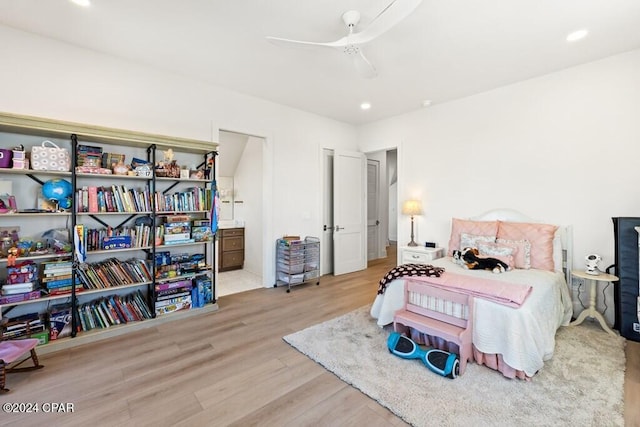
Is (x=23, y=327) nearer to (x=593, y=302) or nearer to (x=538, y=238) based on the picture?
(x=538, y=238)

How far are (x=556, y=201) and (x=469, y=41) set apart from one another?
2.22m

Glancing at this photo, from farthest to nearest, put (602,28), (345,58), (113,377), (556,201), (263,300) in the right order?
(263,300) < (556,201) < (345,58) < (602,28) < (113,377)

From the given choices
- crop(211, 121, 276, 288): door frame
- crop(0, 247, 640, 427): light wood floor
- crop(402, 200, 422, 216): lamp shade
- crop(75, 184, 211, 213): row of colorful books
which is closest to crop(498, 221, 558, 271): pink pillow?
crop(0, 247, 640, 427): light wood floor

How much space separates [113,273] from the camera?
2877 millimetres

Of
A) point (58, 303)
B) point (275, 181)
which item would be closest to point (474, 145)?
point (275, 181)

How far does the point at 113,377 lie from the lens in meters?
2.14

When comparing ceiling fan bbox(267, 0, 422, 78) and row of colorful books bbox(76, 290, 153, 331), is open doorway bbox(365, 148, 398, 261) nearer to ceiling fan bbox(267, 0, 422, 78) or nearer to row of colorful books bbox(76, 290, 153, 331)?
ceiling fan bbox(267, 0, 422, 78)

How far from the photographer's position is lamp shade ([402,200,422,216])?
178 inches

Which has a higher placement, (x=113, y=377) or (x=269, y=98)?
(x=269, y=98)

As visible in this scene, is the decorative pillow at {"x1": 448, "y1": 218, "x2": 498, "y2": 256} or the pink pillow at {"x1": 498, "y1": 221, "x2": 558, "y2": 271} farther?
the decorative pillow at {"x1": 448, "y1": 218, "x2": 498, "y2": 256}

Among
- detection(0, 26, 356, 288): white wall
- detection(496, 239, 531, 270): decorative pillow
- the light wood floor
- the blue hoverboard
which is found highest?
detection(0, 26, 356, 288): white wall

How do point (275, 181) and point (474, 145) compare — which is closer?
point (474, 145)

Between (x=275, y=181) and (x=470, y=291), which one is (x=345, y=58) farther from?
(x=470, y=291)

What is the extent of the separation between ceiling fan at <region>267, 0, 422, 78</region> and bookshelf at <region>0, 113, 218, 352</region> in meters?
1.95
